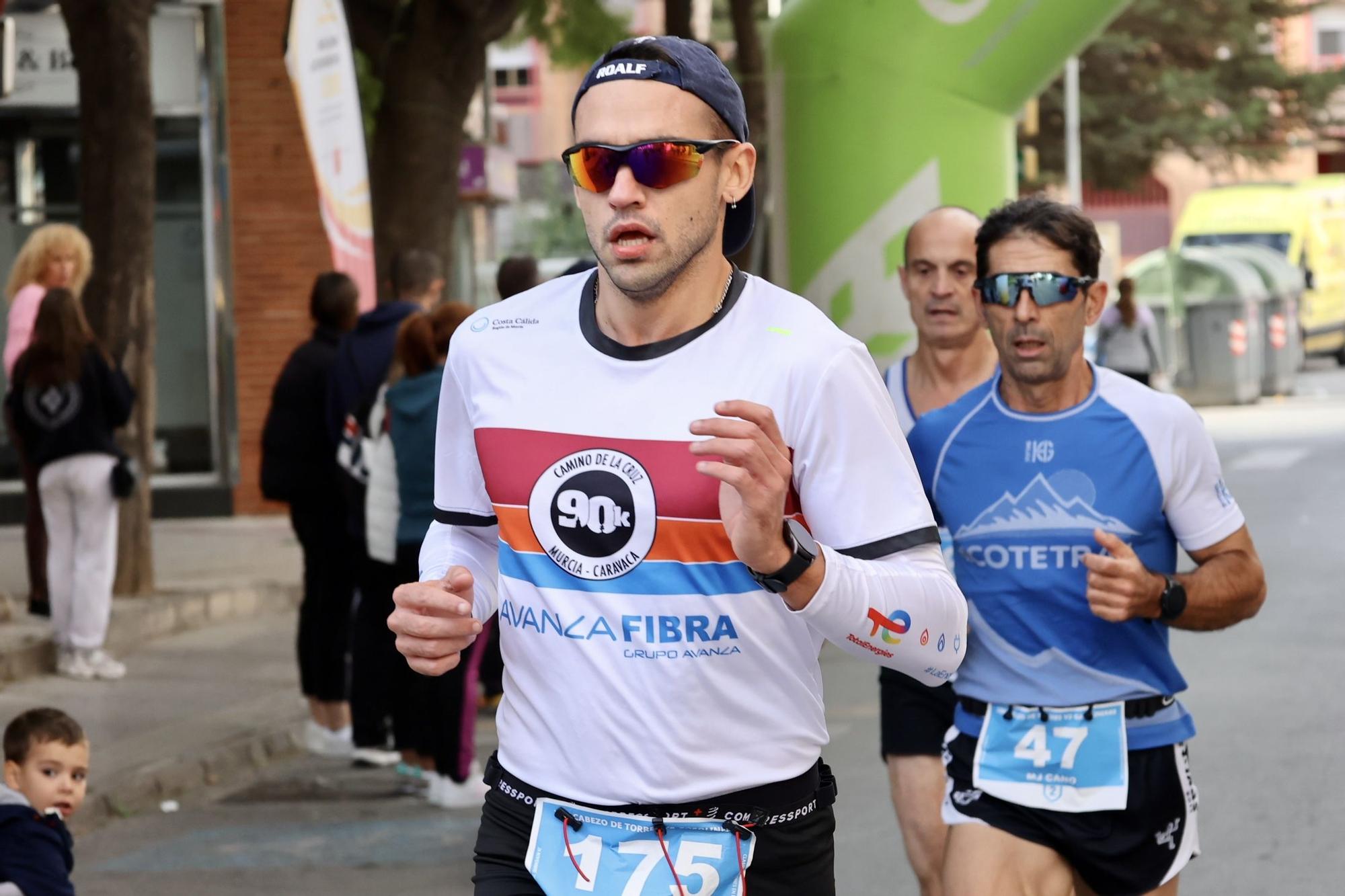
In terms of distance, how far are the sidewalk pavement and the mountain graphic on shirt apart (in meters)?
4.57

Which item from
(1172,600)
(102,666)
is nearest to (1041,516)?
(1172,600)

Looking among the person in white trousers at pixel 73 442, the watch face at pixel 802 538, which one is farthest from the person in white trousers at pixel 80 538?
the watch face at pixel 802 538

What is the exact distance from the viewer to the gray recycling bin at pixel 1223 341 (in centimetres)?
3050

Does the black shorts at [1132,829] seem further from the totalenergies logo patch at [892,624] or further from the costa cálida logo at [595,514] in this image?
the costa cálida logo at [595,514]

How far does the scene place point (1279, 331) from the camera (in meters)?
31.5

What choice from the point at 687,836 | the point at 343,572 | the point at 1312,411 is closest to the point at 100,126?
the point at 343,572

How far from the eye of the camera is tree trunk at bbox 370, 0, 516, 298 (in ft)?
45.8

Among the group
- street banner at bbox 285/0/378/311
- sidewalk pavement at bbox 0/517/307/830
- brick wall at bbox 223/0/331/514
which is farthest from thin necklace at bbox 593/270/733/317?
brick wall at bbox 223/0/331/514

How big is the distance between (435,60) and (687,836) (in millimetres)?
11743

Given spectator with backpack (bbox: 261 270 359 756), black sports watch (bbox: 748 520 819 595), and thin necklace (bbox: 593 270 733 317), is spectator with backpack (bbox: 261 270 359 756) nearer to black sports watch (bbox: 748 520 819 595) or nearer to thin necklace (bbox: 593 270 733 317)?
thin necklace (bbox: 593 270 733 317)

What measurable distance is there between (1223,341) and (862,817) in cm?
2410

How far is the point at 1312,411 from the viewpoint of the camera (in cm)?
2825

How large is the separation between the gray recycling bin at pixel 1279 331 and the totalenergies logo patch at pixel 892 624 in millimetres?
29576

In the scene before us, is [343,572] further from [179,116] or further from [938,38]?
[179,116]
